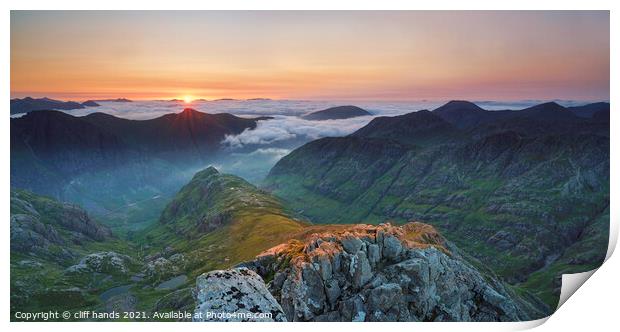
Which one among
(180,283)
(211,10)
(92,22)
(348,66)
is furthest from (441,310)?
(180,283)

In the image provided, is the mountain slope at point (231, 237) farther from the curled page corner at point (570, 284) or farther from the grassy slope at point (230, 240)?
the curled page corner at point (570, 284)

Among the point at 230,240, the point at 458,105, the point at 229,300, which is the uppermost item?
the point at 458,105

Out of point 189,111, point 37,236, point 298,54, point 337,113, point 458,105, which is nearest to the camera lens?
point 298,54

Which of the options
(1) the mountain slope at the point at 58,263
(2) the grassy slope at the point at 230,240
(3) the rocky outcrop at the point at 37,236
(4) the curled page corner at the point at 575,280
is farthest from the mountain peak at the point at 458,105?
(3) the rocky outcrop at the point at 37,236

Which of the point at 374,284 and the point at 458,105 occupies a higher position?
the point at 458,105

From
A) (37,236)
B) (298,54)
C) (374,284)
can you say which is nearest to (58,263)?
(37,236)

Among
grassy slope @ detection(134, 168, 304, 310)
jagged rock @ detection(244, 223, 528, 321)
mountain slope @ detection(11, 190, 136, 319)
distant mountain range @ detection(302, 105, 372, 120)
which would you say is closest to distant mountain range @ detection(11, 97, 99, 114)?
distant mountain range @ detection(302, 105, 372, 120)

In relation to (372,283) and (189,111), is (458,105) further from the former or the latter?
(372,283)

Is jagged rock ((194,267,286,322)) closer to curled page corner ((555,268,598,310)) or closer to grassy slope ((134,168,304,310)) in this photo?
curled page corner ((555,268,598,310))
